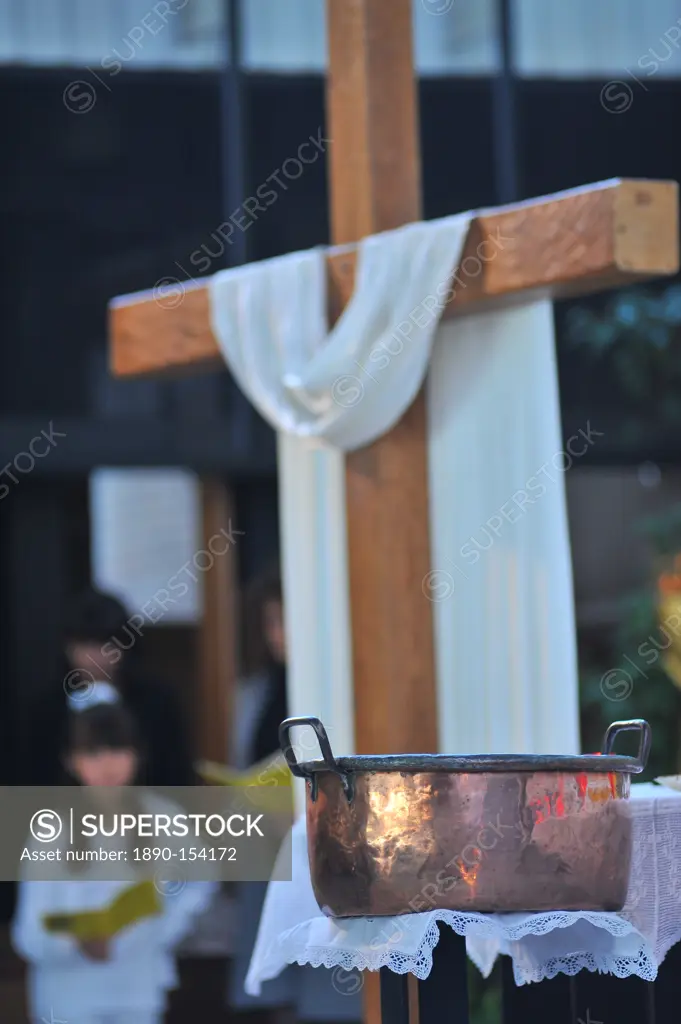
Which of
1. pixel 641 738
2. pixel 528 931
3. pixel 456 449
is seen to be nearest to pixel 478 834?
pixel 528 931

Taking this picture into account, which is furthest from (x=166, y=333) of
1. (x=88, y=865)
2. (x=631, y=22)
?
(x=631, y=22)

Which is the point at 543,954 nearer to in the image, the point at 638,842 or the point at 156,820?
the point at 638,842

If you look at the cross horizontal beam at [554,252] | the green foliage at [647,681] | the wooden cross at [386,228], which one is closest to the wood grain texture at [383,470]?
the wooden cross at [386,228]

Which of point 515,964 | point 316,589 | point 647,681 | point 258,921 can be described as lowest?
point 258,921

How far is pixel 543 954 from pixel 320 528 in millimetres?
1575

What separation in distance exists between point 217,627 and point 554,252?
4.08 meters

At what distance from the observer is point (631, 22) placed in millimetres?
6293

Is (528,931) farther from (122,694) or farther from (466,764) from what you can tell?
(122,694)

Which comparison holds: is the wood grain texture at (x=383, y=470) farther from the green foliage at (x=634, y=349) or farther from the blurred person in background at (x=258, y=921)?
the green foliage at (x=634, y=349)

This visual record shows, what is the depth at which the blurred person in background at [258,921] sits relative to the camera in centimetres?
411

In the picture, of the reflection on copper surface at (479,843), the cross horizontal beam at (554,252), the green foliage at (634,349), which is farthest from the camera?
the green foliage at (634,349)

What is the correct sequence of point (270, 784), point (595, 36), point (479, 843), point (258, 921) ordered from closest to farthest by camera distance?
point (479, 843)
point (270, 784)
point (258, 921)
point (595, 36)

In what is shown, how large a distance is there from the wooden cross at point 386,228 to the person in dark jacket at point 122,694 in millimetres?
875

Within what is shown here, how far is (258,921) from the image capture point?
414cm
